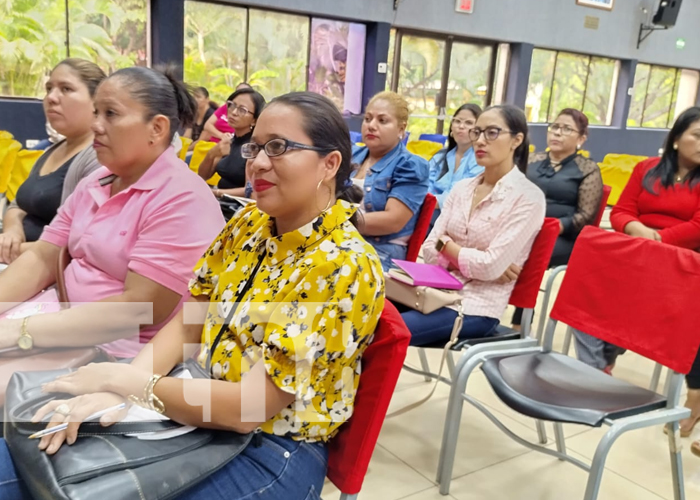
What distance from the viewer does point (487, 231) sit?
2.29 meters

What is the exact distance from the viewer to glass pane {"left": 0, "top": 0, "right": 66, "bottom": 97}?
671cm

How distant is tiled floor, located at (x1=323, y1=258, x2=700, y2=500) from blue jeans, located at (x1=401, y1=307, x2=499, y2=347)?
492mm

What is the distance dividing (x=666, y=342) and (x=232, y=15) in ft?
25.5

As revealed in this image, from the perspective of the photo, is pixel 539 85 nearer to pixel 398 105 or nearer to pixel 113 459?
pixel 398 105

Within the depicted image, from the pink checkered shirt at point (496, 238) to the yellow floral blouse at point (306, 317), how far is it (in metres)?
1.00

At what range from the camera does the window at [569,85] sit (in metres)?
11.8

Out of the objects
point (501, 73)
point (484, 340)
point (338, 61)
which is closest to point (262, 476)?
point (484, 340)

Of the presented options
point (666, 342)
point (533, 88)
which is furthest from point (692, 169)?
point (533, 88)

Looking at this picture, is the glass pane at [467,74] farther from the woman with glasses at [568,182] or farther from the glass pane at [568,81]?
the woman with glasses at [568,182]

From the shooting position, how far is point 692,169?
116 inches

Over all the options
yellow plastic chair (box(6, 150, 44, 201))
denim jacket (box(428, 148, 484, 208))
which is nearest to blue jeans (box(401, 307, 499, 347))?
denim jacket (box(428, 148, 484, 208))

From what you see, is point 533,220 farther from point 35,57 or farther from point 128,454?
point 35,57

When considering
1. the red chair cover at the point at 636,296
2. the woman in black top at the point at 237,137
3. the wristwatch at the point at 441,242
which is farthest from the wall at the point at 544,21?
the red chair cover at the point at 636,296

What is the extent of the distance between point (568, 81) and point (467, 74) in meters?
2.85
